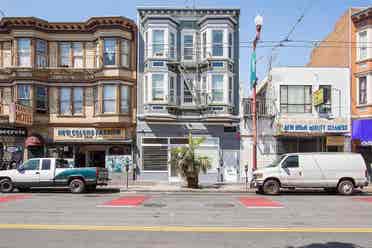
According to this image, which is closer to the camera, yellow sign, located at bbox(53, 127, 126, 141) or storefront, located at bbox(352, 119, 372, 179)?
storefront, located at bbox(352, 119, 372, 179)

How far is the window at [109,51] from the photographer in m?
24.1

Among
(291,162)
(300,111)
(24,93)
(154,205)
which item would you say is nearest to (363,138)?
A: (300,111)

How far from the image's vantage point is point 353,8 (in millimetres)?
24406

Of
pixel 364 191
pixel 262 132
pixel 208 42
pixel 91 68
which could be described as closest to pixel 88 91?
pixel 91 68

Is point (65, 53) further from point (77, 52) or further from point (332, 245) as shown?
point (332, 245)

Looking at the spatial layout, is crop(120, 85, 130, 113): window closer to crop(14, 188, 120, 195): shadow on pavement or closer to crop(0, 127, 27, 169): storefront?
crop(14, 188, 120, 195): shadow on pavement

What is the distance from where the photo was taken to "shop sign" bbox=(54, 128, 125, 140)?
24.0 m

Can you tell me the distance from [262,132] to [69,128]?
13.5 meters

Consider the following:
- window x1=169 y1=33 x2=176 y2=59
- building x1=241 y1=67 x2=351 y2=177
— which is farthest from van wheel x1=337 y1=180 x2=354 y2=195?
window x1=169 y1=33 x2=176 y2=59

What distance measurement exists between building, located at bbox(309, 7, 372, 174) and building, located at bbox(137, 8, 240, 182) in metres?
7.89

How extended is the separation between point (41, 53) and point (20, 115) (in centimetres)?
488

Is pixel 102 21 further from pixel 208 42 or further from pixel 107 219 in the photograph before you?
pixel 107 219

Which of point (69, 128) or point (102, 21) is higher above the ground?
point (102, 21)

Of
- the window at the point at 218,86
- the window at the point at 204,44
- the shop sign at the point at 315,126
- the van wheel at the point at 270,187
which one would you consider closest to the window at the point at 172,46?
the window at the point at 204,44
